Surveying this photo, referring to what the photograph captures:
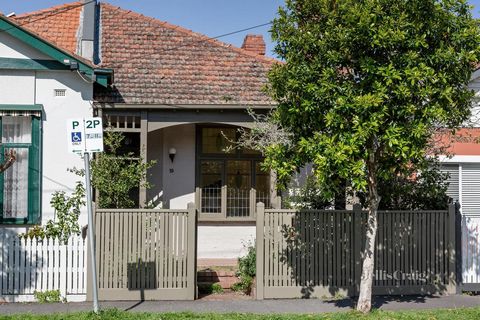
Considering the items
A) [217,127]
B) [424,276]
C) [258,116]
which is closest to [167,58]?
[217,127]

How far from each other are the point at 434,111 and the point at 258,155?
652cm

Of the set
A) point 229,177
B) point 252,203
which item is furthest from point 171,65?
point 252,203

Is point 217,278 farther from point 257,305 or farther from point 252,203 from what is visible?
point 252,203

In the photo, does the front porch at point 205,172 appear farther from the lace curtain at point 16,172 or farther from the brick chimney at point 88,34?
the lace curtain at point 16,172

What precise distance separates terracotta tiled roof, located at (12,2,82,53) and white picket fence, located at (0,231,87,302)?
6220 millimetres

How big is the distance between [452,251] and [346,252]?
1982mm

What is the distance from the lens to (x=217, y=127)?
46.4ft

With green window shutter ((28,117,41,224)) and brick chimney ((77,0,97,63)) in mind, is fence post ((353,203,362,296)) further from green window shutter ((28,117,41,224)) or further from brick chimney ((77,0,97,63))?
brick chimney ((77,0,97,63))

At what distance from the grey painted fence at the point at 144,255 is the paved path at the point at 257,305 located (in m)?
0.24

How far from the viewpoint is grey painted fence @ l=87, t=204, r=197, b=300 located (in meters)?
10.1

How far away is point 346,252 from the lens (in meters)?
10.5

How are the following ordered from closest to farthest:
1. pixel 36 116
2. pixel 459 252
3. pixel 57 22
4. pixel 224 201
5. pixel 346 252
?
pixel 346 252 → pixel 459 252 → pixel 36 116 → pixel 224 201 → pixel 57 22

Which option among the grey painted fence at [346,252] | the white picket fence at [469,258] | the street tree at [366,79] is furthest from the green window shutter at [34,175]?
the white picket fence at [469,258]

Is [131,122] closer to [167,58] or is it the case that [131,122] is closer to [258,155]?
[167,58]
